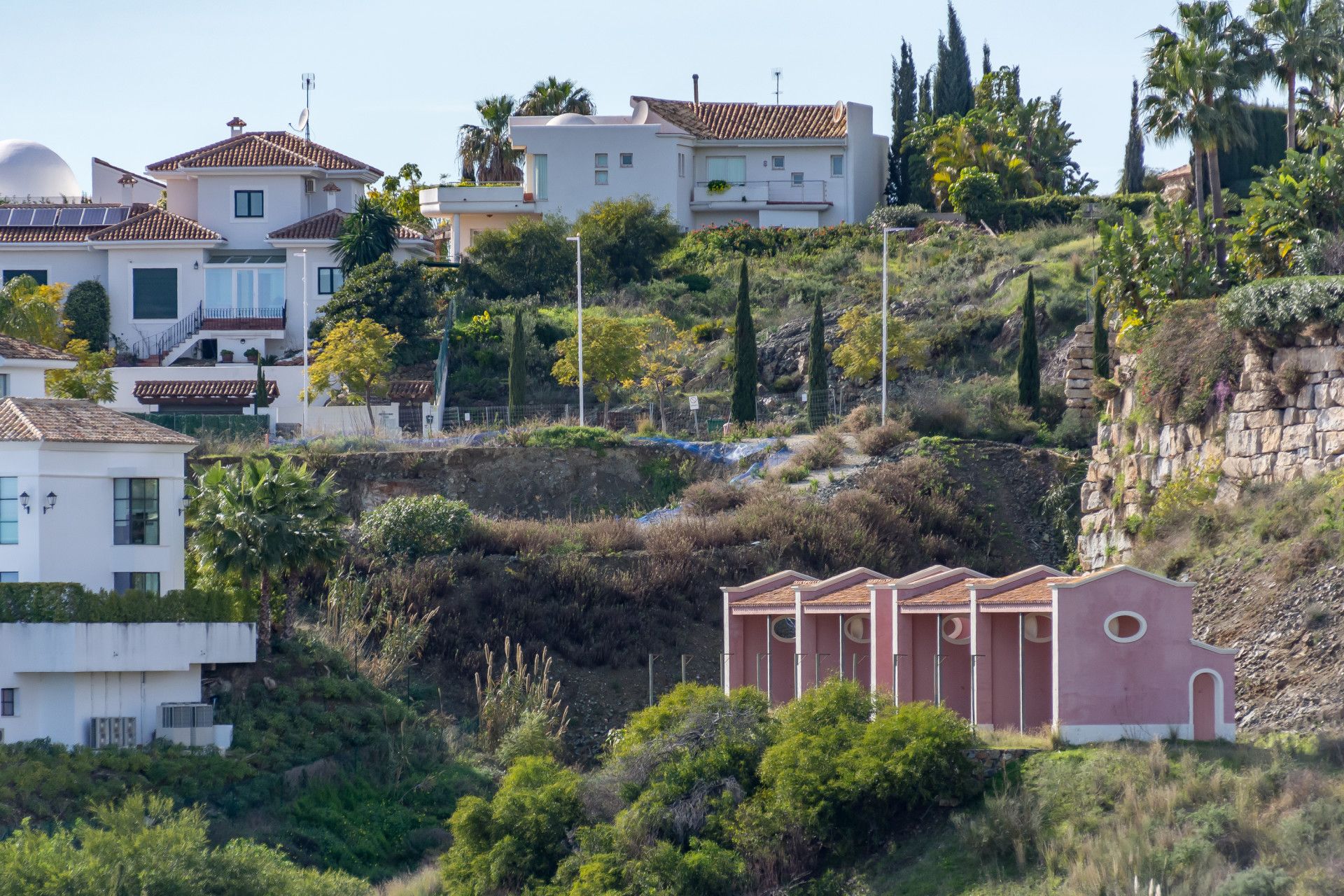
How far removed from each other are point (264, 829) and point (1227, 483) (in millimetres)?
21770

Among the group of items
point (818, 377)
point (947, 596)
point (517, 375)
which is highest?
point (517, 375)

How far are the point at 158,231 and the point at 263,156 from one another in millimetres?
5073

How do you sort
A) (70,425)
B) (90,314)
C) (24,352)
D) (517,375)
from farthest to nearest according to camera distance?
(90,314)
(517,375)
(24,352)
(70,425)

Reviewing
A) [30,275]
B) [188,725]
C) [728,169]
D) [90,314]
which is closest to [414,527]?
[188,725]

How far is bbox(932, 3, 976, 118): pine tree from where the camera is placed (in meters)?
88.8

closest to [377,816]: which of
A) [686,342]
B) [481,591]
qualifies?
[481,591]

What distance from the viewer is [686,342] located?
2623 inches

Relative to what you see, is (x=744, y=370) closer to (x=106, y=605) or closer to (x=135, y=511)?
(x=135, y=511)

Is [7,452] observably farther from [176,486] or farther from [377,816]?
[377,816]

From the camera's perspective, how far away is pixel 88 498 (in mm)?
41375

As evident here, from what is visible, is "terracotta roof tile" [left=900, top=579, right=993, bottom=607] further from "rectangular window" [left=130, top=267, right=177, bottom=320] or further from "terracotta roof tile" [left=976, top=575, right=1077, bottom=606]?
"rectangular window" [left=130, top=267, right=177, bottom=320]

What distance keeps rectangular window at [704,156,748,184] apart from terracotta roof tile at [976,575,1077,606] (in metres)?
50.2

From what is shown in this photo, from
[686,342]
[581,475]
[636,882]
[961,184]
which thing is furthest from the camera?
[961,184]

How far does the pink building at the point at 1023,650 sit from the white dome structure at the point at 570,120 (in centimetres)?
4405
